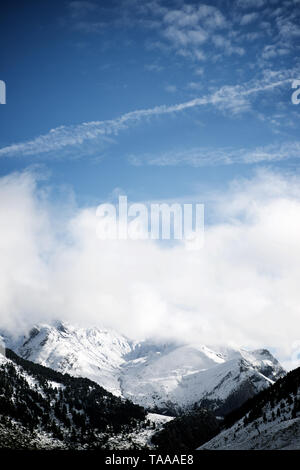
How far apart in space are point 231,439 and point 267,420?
14047 mm
